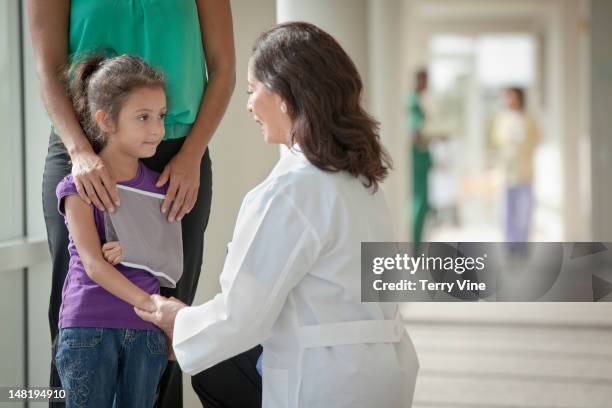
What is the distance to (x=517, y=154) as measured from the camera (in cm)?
680

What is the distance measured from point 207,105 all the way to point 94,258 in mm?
386

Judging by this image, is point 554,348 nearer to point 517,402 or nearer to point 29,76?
point 517,402

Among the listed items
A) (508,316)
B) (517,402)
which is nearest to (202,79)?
(517,402)

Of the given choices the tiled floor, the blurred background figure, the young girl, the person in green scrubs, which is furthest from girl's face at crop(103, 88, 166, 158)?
the blurred background figure

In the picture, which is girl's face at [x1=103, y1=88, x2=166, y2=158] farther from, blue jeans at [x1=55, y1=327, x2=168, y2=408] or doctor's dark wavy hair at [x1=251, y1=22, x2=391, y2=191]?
blue jeans at [x1=55, y1=327, x2=168, y2=408]

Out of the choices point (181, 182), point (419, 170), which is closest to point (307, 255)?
point (181, 182)

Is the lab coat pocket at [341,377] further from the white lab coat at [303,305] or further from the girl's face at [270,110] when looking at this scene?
the girl's face at [270,110]

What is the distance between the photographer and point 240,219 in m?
1.50

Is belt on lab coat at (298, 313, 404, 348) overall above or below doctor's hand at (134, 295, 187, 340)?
below

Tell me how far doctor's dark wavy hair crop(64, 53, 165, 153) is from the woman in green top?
0.08 feet

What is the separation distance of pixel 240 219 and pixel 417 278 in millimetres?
529

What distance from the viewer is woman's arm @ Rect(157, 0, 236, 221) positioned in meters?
1.70

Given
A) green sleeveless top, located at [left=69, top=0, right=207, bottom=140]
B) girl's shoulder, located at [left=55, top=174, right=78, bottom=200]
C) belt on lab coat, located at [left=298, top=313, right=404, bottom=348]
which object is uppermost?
green sleeveless top, located at [left=69, top=0, right=207, bottom=140]

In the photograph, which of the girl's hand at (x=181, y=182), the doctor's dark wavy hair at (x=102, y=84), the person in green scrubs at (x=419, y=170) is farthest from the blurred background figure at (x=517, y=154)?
the doctor's dark wavy hair at (x=102, y=84)
